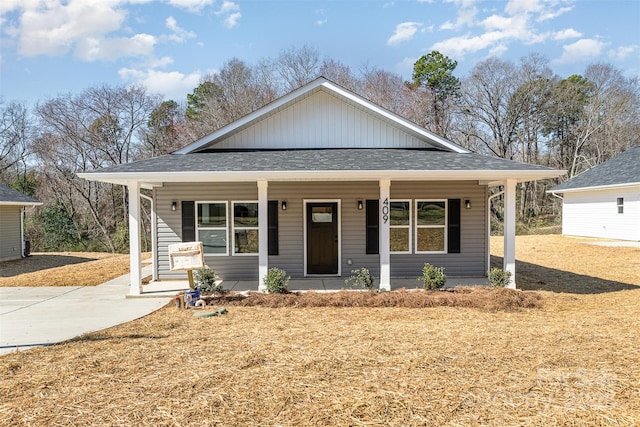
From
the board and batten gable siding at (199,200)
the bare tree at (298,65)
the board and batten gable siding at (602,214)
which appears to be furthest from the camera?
the bare tree at (298,65)

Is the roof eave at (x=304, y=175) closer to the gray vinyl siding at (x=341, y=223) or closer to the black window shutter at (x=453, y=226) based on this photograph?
the gray vinyl siding at (x=341, y=223)

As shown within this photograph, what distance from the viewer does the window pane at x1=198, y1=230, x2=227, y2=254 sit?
1038 cm

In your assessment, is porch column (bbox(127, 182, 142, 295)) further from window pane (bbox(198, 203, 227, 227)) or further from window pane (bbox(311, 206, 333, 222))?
window pane (bbox(311, 206, 333, 222))

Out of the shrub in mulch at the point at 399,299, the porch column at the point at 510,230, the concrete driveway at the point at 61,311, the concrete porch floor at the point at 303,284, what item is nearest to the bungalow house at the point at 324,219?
the concrete porch floor at the point at 303,284

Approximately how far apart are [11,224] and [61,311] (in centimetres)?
1139

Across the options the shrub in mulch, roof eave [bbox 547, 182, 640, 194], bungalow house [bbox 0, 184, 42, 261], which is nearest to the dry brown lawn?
the shrub in mulch

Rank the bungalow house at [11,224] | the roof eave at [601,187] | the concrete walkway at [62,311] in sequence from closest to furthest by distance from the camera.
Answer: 1. the concrete walkway at [62,311]
2. the bungalow house at [11,224]
3. the roof eave at [601,187]

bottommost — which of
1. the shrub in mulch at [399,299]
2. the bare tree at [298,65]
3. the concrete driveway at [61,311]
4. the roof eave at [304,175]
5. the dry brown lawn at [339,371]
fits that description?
the concrete driveway at [61,311]

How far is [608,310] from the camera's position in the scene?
7145 mm

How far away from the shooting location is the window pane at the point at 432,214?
1042cm

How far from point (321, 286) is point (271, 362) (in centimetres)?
481

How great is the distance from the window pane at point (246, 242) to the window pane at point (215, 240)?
0.32 m

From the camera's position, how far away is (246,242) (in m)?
10.4

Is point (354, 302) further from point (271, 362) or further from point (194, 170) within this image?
point (194, 170)
